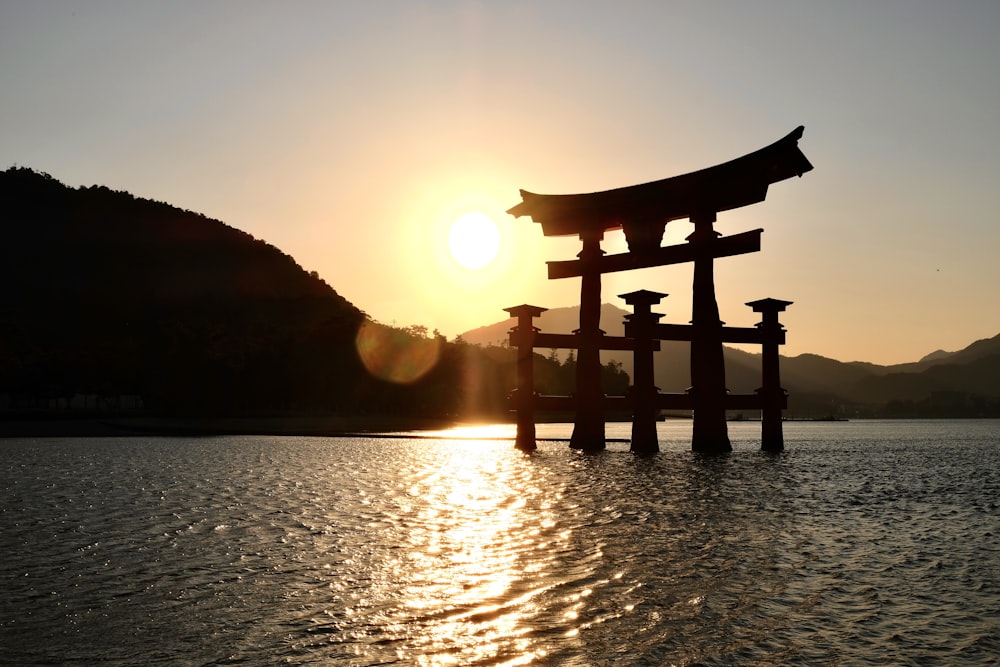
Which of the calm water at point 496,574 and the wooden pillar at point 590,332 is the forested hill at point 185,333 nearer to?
the wooden pillar at point 590,332

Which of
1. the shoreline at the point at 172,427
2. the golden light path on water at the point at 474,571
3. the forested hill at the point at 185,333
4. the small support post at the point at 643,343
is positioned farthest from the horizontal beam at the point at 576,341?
the forested hill at the point at 185,333

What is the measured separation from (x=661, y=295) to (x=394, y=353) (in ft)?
209

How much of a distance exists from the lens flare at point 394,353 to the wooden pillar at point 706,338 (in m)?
58.5

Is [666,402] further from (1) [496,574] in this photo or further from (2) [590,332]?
(1) [496,574]

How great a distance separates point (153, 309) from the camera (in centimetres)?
13112

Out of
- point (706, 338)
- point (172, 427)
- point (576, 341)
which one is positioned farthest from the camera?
point (172, 427)

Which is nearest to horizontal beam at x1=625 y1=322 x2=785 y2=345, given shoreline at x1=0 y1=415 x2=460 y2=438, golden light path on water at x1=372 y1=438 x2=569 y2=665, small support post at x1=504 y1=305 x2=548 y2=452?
small support post at x1=504 y1=305 x2=548 y2=452

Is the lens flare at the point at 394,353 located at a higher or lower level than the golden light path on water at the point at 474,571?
higher

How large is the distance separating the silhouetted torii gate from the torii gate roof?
41mm

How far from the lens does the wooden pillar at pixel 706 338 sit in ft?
104

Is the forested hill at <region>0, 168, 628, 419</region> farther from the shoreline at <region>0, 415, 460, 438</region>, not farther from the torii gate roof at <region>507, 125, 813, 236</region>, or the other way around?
the torii gate roof at <region>507, 125, 813, 236</region>

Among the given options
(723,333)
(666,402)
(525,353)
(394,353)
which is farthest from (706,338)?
(394,353)

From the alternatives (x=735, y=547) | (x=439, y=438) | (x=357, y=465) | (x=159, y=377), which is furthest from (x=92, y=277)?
(x=735, y=547)

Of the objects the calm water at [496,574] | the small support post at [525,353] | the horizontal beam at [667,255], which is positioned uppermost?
the horizontal beam at [667,255]
